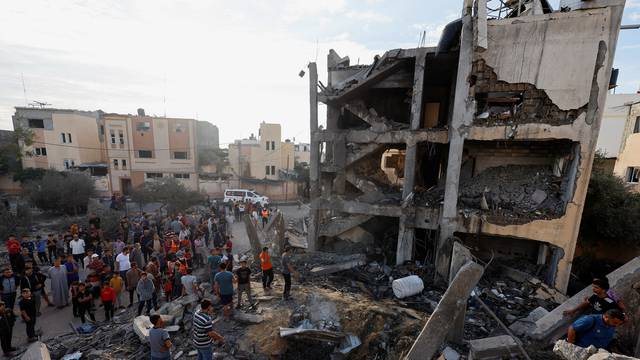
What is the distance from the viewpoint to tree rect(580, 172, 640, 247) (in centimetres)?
1129

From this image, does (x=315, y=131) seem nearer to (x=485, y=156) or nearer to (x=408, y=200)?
(x=408, y=200)

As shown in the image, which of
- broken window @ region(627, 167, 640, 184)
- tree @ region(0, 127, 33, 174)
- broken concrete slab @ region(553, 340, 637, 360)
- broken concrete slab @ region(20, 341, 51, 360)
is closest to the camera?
broken concrete slab @ region(553, 340, 637, 360)

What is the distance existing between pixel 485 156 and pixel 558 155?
2064mm

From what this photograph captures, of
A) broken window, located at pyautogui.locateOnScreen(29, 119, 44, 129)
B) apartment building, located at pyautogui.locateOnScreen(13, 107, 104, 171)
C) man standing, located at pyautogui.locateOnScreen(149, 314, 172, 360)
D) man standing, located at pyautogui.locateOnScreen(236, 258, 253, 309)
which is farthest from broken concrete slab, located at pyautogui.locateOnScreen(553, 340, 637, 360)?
broken window, located at pyautogui.locateOnScreen(29, 119, 44, 129)

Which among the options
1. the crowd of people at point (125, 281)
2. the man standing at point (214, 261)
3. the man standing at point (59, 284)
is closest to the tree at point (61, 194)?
the crowd of people at point (125, 281)

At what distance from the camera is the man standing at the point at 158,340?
4734 millimetres

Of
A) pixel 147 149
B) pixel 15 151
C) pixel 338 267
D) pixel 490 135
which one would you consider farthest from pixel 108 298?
pixel 15 151

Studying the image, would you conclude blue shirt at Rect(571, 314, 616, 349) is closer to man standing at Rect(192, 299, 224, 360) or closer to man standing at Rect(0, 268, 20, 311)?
man standing at Rect(192, 299, 224, 360)

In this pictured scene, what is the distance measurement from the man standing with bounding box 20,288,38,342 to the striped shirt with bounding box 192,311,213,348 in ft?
16.3

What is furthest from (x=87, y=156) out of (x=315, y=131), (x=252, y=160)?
(x=315, y=131)

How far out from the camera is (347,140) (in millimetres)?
10414

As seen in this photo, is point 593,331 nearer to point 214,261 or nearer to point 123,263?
point 214,261

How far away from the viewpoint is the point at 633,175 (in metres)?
14.9

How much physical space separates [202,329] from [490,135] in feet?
29.6
